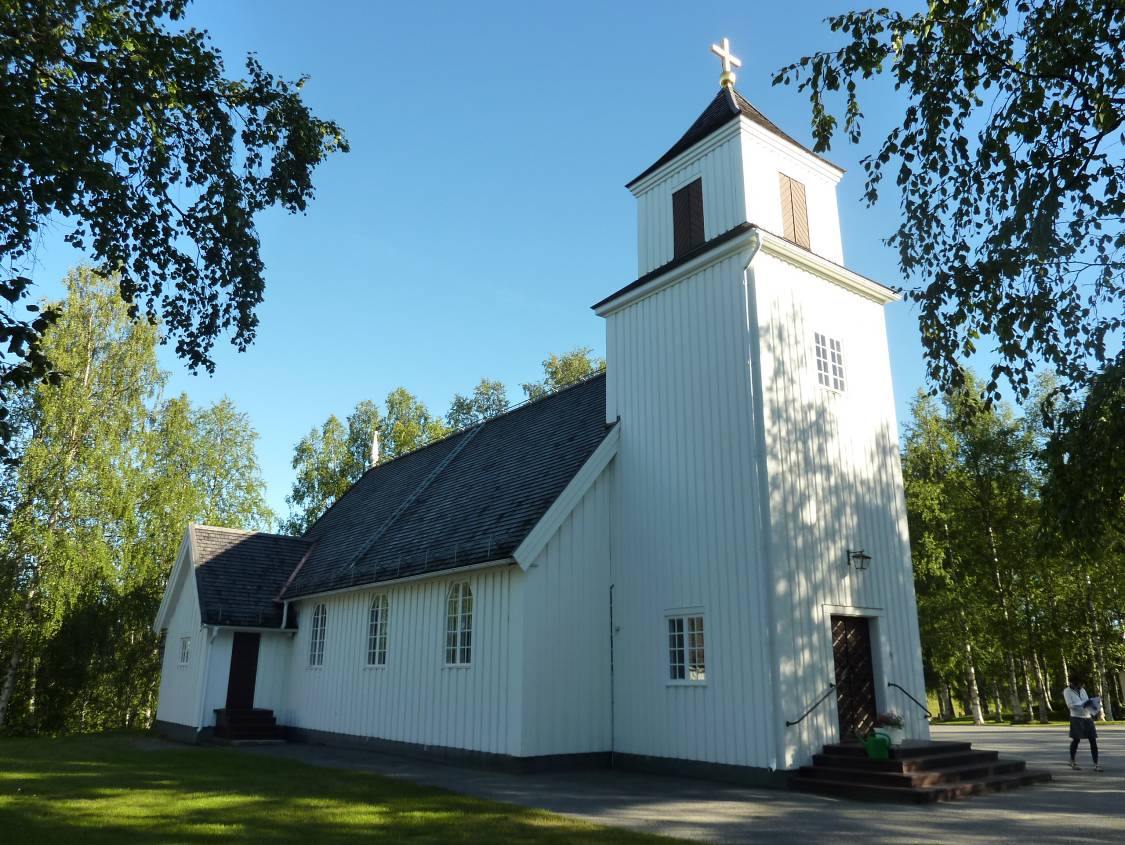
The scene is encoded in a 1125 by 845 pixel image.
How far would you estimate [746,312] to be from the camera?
561 inches

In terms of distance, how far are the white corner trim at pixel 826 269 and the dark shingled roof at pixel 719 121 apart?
2946 millimetres

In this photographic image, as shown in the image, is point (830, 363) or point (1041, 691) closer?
point (830, 363)

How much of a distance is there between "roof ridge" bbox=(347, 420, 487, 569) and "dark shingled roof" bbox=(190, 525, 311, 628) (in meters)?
3.48

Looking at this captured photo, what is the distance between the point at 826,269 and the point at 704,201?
2.82 m

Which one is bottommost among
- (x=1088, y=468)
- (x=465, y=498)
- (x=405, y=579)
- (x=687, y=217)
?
(x=405, y=579)

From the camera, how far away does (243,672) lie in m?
21.9

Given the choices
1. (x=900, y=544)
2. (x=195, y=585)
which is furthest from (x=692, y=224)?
(x=195, y=585)

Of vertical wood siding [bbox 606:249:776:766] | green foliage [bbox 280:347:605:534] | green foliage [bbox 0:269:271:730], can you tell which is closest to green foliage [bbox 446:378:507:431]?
green foliage [bbox 280:347:605:534]

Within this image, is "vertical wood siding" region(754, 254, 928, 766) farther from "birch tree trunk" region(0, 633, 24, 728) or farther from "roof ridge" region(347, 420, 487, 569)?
"birch tree trunk" region(0, 633, 24, 728)

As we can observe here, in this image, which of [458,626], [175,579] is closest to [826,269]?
[458,626]

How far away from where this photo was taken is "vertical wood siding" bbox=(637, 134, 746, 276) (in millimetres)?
15781

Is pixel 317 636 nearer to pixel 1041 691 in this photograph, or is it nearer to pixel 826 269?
pixel 826 269

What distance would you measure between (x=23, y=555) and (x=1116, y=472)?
27.8 meters

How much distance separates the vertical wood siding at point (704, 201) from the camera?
51.8 feet
